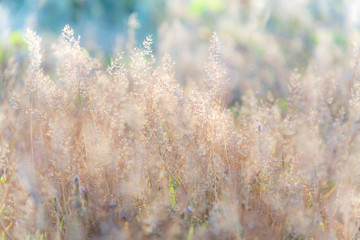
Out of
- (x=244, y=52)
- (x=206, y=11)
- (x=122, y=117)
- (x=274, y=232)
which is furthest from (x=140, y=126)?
(x=206, y=11)

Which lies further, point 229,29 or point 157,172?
point 229,29

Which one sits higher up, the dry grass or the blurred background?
the blurred background

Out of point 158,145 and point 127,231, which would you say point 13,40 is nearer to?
point 158,145

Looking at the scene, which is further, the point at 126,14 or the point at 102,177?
the point at 126,14

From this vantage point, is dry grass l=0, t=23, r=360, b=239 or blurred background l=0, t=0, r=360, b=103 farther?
blurred background l=0, t=0, r=360, b=103

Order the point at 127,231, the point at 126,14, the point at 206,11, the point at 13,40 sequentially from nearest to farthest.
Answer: the point at 127,231 < the point at 13,40 < the point at 206,11 < the point at 126,14

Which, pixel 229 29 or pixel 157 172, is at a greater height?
pixel 229 29
